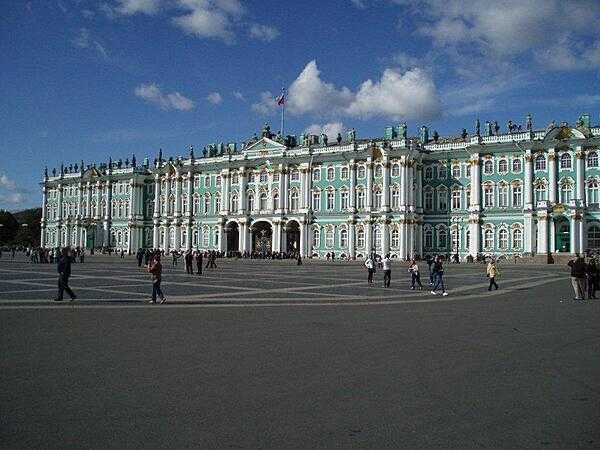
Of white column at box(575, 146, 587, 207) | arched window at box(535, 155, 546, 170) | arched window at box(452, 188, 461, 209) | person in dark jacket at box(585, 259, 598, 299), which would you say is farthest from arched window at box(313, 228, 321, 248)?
person in dark jacket at box(585, 259, 598, 299)

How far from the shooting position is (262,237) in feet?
294

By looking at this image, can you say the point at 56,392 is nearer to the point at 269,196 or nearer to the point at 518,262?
the point at 518,262

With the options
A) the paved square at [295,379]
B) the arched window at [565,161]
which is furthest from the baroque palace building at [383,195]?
the paved square at [295,379]

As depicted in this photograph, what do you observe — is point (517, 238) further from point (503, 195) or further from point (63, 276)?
point (63, 276)

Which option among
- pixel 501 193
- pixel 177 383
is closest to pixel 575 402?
pixel 177 383

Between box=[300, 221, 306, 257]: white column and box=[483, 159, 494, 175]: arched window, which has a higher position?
box=[483, 159, 494, 175]: arched window

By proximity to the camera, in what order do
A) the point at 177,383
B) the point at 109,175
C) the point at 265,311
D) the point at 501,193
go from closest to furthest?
the point at 177,383
the point at 265,311
the point at 501,193
the point at 109,175

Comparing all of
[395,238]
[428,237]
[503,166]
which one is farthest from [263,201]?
[503,166]

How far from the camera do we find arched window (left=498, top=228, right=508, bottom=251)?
2825 inches

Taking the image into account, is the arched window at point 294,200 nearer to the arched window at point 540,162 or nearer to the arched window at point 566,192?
the arched window at point 540,162

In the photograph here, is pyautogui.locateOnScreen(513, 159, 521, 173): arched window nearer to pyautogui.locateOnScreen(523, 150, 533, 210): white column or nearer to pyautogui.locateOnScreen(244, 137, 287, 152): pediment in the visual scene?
pyautogui.locateOnScreen(523, 150, 533, 210): white column

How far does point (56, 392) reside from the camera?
8094 millimetres

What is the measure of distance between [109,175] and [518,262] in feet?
246

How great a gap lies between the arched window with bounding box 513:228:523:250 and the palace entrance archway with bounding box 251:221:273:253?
3463cm
